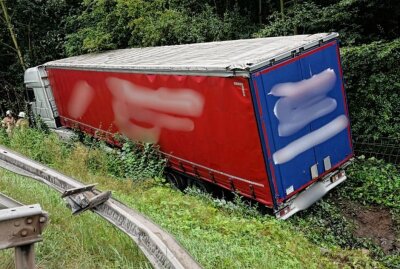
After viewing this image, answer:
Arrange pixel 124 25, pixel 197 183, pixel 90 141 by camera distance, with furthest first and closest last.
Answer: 1. pixel 124 25
2. pixel 90 141
3. pixel 197 183

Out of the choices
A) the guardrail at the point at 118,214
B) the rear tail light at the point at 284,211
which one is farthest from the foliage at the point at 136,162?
the guardrail at the point at 118,214

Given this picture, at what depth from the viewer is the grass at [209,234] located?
4.13 metres

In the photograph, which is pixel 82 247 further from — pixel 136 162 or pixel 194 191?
pixel 136 162

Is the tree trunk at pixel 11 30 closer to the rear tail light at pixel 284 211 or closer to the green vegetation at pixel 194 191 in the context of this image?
the green vegetation at pixel 194 191

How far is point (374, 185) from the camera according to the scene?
8.62 meters

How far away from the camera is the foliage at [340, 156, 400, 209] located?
8297mm

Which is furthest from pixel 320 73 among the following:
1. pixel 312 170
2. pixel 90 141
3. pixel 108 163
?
pixel 90 141

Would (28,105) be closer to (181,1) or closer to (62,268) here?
(181,1)

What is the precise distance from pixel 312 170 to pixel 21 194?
4502mm

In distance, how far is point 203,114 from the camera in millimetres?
7719

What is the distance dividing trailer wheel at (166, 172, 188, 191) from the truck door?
9.34 feet

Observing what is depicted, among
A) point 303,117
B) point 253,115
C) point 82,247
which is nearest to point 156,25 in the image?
point 303,117

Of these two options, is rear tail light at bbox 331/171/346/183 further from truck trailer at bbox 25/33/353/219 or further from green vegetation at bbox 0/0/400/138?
green vegetation at bbox 0/0/400/138

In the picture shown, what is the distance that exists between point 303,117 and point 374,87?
3817 millimetres
